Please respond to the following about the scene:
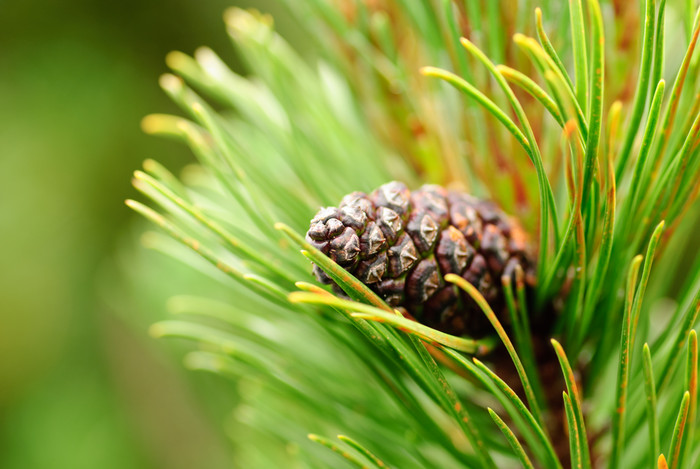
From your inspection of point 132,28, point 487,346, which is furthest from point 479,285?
point 132,28

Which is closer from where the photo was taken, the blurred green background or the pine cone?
the pine cone

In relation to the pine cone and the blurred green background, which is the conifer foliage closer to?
the pine cone

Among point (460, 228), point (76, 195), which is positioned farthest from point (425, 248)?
point (76, 195)

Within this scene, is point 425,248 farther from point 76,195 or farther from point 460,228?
point 76,195

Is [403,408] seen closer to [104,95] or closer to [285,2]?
[285,2]

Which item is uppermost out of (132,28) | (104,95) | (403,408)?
(132,28)

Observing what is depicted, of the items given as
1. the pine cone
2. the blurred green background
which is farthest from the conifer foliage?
the blurred green background
